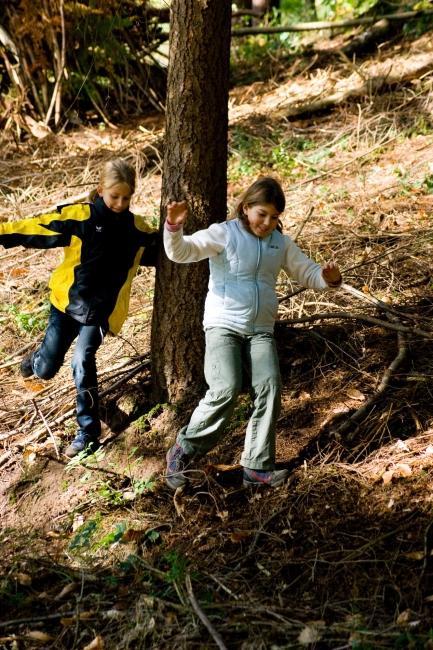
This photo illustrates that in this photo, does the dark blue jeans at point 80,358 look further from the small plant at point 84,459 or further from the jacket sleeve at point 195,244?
the jacket sleeve at point 195,244

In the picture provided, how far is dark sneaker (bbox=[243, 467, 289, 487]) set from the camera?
11.7 ft

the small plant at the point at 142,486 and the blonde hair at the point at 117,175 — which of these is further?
the blonde hair at the point at 117,175

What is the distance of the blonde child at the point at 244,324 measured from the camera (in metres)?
3.49

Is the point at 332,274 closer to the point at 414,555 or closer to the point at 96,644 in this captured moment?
the point at 414,555

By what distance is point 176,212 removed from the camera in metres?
3.28

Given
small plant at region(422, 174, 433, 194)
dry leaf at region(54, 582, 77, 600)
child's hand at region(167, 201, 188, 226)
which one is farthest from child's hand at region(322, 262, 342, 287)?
small plant at region(422, 174, 433, 194)

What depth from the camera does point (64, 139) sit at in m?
9.16

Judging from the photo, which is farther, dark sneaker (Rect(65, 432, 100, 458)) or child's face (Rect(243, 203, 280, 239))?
dark sneaker (Rect(65, 432, 100, 458))

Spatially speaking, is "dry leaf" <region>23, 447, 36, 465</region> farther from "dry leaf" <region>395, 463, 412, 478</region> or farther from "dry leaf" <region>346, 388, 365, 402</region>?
"dry leaf" <region>395, 463, 412, 478</region>

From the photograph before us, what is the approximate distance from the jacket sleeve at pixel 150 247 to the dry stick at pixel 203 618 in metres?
1.90

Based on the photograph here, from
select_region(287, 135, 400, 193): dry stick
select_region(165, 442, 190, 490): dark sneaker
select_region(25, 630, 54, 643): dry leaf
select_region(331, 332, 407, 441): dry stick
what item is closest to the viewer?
select_region(25, 630, 54, 643): dry leaf

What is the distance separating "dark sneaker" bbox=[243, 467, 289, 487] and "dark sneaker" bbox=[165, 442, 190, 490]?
0.35 meters

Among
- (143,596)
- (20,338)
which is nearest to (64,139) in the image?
(20,338)

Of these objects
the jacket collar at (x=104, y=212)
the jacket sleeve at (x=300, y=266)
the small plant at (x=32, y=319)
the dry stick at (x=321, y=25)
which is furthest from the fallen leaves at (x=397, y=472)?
the dry stick at (x=321, y=25)
